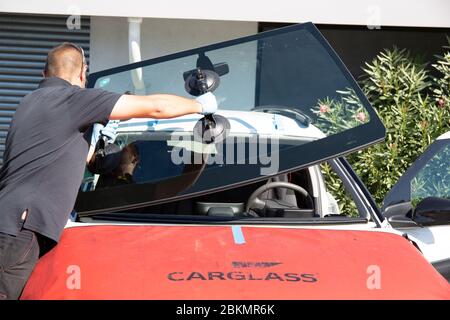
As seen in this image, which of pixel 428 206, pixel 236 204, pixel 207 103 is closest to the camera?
pixel 207 103

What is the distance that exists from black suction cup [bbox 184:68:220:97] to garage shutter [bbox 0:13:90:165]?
237 inches

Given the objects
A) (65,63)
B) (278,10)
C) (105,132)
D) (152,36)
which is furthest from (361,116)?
(152,36)

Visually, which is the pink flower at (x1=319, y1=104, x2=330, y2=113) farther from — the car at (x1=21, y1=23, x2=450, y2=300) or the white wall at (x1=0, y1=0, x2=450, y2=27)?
the white wall at (x1=0, y1=0, x2=450, y2=27)

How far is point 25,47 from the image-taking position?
978 cm

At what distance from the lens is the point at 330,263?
3.28m

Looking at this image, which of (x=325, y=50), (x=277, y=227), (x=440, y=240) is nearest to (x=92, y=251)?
(x=277, y=227)

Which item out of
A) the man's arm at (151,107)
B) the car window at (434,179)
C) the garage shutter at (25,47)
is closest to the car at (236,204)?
the man's arm at (151,107)

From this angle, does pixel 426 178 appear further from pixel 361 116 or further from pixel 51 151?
pixel 51 151

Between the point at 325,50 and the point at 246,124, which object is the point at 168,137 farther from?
the point at 325,50

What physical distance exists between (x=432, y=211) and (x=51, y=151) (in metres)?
1.99

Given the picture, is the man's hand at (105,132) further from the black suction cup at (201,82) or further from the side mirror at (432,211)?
the side mirror at (432,211)

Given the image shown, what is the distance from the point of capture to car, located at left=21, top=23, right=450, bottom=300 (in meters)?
3.11

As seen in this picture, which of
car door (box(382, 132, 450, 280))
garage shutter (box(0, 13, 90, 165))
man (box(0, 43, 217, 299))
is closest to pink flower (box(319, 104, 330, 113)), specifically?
man (box(0, 43, 217, 299))

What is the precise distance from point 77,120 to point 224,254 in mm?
904
